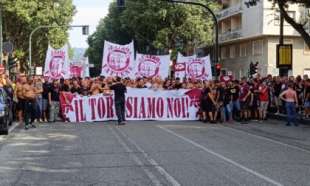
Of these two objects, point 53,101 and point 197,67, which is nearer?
point 53,101

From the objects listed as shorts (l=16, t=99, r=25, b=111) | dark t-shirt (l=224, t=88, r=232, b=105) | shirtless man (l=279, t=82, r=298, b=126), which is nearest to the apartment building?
dark t-shirt (l=224, t=88, r=232, b=105)

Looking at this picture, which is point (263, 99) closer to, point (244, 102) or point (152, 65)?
point (244, 102)

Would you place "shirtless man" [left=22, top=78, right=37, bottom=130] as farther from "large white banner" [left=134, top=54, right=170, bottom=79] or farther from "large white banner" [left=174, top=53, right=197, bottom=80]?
"large white banner" [left=174, top=53, right=197, bottom=80]

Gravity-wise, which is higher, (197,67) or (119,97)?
(197,67)

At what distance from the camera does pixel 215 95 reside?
26781mm

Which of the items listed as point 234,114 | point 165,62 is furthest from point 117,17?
point 234,114

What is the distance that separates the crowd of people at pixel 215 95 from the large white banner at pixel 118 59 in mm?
1617

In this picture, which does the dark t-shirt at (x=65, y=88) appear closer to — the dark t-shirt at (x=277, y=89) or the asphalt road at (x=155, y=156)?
the asphalt road at (x=155, y=156)

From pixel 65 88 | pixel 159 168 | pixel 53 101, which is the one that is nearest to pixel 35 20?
pixel 65 88

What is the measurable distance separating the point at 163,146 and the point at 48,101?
10783 millimetres

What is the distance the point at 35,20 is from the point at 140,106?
31.7m

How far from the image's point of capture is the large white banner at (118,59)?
3031 centimetres

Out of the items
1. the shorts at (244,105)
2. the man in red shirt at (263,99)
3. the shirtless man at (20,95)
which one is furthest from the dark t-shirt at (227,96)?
the shirtless man at (20,95)

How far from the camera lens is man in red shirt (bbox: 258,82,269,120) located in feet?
91.1
